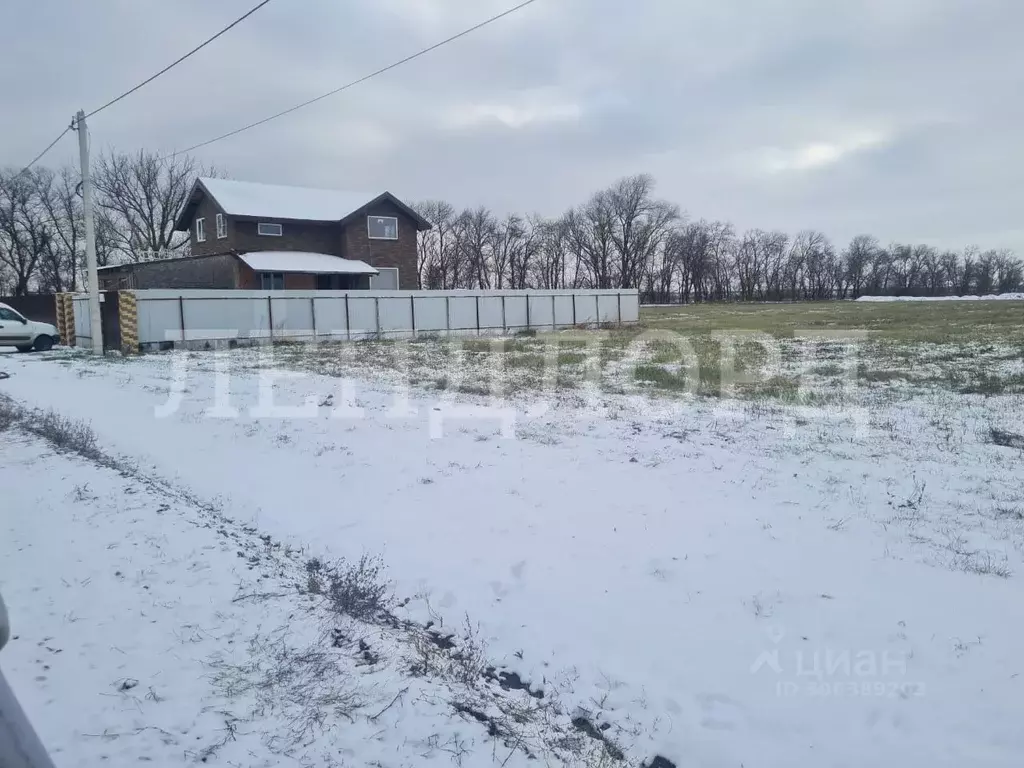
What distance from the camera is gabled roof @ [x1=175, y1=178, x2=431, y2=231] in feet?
106

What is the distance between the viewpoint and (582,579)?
445 cm

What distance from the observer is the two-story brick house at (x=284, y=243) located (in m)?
31.0

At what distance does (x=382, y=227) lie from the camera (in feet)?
115

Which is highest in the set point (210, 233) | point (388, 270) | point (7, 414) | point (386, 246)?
point (210, 233)

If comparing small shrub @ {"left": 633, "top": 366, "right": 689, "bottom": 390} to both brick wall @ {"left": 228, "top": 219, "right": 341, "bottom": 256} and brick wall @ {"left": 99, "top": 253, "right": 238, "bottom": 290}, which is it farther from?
brick wall @ {"left": 228, "top": 219, "right": 341, "bottom": 256}

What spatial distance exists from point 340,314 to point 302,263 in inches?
261

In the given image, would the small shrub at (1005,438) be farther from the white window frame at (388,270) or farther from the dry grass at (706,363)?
the white window frame at (388,270)

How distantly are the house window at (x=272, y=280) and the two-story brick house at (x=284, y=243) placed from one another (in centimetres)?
5

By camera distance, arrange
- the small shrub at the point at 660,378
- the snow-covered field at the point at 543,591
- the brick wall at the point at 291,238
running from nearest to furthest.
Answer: the snow-covered field at the point at 543,591, the small shrub at the point at 660,378, the brick wall at the point at 291,238

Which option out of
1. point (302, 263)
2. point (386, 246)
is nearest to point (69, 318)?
point (302, 263)

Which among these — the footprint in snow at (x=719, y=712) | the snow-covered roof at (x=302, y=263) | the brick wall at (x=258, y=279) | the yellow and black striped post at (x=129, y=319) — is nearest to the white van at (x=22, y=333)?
the yellow and black striped post at (x=129, y=319)

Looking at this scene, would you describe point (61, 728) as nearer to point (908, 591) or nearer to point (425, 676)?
point (425, 676)

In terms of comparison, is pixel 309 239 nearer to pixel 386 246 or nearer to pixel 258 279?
pixel 386 246

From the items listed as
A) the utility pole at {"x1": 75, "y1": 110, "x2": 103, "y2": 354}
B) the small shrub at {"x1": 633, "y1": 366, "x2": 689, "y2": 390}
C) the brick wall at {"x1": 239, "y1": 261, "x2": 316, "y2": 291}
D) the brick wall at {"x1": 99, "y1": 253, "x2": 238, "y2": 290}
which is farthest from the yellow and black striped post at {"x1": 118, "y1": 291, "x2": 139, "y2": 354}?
the small shrub at {"x1": 633, "y1": 366, "x2": 689, "y2": 390}
